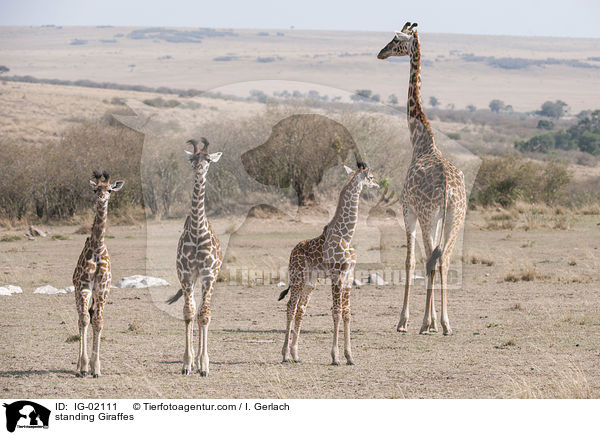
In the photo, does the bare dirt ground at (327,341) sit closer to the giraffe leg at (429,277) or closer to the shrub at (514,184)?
the giraffe leg at (429,277)

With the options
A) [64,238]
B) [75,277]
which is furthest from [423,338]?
[64,238]

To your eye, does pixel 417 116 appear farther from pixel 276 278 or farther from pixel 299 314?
pixel 276 278

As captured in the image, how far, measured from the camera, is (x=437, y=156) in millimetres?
11164

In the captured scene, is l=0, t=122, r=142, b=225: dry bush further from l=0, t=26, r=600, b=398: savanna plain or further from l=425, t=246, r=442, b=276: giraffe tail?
l=425, t=246, r=442, b=276: giraffe tail

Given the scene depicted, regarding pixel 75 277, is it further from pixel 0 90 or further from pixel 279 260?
pixel 0 90

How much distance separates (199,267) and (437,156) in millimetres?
4520

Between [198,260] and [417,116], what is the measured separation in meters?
5.02

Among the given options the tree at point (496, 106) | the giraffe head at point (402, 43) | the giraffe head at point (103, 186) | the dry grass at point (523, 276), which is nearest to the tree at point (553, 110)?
the tree at point (496, 106)

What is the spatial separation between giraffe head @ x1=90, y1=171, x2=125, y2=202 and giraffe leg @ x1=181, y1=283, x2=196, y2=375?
1137mm

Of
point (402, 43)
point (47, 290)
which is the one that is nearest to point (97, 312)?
point (402, 43)

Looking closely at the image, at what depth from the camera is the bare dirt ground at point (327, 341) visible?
307 inches
